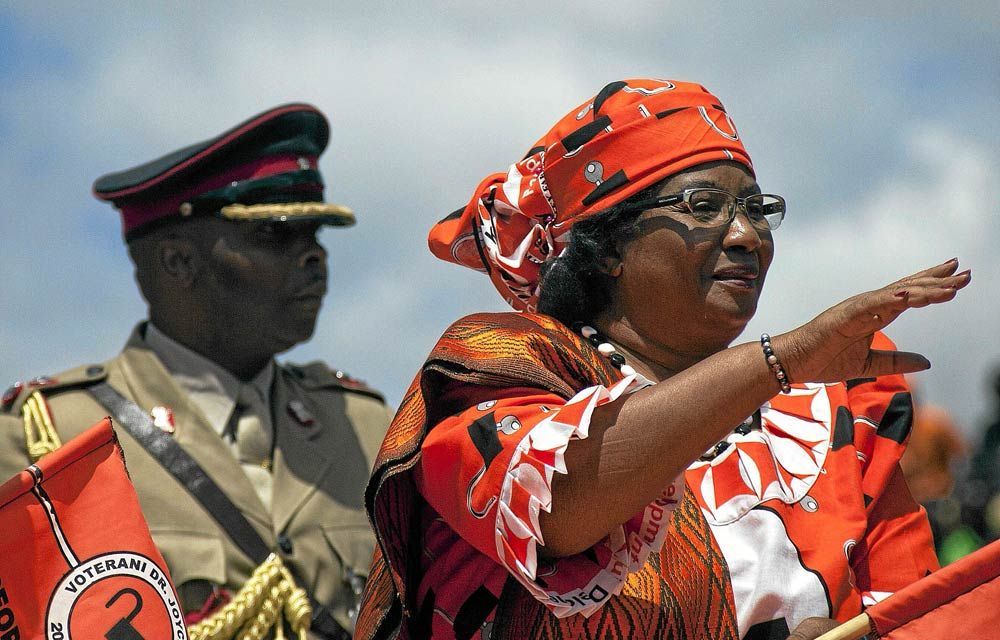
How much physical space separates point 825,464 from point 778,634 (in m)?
0.38

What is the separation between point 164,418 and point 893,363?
144 inches

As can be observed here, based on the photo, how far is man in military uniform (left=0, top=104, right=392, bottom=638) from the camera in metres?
5.54

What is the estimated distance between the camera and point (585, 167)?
3.41m

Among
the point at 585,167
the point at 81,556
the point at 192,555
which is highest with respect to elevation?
the point at 585,167

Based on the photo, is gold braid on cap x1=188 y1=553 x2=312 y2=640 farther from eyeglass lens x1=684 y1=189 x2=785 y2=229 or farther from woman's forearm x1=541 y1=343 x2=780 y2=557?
woman's forearm x1=541 y1=343 x2=780 y2=557

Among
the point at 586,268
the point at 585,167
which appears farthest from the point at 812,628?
the point at 585,167

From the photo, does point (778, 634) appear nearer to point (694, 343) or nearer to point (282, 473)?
point (694, 343)

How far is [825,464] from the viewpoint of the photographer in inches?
132

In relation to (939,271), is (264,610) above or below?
below

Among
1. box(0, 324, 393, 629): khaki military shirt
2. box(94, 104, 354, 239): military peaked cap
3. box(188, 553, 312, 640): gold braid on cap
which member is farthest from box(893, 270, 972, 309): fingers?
box(94, 104, 354, 239): military peaked cap

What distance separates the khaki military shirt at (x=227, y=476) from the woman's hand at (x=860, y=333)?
2935mm

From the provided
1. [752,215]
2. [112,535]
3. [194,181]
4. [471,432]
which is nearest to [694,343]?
[752,215]

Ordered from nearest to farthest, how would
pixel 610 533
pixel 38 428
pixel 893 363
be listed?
1. pixel 893 363
2. pixel 610 533
3. pixel 38 428

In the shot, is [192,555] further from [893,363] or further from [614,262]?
[893,363]
